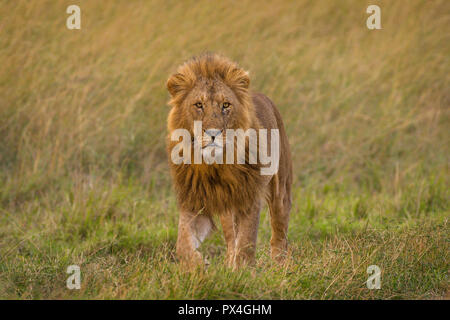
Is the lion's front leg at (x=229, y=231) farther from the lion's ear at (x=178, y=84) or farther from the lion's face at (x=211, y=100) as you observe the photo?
the lion's ear at (x=178, y=84)

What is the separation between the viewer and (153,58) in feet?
27.0

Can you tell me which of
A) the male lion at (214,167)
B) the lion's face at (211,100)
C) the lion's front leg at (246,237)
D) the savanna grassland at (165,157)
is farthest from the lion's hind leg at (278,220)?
the lion's face at (211,100)

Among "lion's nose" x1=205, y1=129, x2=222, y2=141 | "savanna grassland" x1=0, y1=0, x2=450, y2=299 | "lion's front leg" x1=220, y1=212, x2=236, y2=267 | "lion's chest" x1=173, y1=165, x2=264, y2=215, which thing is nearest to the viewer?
"lion's nose" x1=205, y1=129, x2=222, y2=141

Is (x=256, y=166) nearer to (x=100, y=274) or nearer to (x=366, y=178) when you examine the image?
(x=100, y=274)

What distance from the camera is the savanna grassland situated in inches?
161

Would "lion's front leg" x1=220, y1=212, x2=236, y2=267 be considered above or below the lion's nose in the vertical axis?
below

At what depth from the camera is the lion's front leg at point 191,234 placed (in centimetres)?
415

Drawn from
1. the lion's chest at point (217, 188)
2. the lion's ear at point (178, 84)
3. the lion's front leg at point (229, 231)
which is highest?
the lion's ear at point (178, 84)

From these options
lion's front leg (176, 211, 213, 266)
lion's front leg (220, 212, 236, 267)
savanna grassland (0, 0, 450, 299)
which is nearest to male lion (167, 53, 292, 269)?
lion's front leg (176, 211, 213, 266)

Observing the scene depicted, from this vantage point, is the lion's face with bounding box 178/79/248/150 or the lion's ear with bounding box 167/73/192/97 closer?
the lion's face with bounding box 178/79/248/150

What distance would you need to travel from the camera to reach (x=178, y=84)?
4332 millimetres

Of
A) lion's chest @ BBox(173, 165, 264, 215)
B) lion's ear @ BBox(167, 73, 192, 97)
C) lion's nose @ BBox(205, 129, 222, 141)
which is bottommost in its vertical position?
lion's chest @ BBox(173, 165, 264, 215)

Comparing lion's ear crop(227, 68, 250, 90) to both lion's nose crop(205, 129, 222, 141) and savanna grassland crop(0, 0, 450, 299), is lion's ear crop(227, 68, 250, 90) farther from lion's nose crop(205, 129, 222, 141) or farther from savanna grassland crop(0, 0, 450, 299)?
savanna grassland crop(0, 0, 450, 299)
